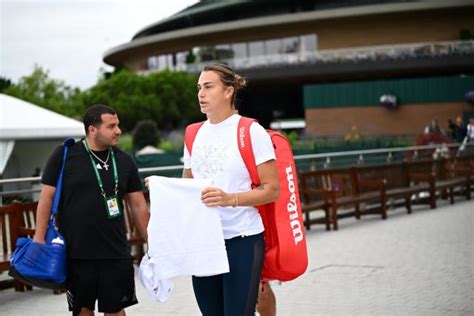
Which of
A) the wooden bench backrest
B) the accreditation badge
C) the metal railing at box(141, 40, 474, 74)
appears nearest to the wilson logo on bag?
the accreditation badge

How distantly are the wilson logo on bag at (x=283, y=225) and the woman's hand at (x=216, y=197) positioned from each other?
29 cm

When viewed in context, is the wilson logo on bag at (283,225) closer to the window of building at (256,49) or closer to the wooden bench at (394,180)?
Result: the wooden bench at (394,180)

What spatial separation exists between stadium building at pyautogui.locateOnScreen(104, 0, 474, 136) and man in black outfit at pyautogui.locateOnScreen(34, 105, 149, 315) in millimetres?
46075

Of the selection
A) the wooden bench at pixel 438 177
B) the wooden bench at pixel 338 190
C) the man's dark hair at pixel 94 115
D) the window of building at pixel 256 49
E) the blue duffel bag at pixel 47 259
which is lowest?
the wooden bench at pixel 438 177

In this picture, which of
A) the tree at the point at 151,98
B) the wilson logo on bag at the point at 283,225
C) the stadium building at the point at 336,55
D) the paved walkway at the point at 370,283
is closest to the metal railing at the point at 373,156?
the paved walkway at the point at 370,283

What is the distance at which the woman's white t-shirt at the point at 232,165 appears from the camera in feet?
14.3

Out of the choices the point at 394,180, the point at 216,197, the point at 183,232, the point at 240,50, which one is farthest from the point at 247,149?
the point at 240,50

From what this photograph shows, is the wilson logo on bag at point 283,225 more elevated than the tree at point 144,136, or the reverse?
the wilson logo on bag at point 283,225

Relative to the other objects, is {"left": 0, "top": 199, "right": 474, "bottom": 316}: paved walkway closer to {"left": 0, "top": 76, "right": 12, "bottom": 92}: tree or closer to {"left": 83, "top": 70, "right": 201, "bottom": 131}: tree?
{"left": 83, "top": 70, "right": 201, "bottom": 131}: tree

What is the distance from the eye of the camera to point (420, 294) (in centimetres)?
831

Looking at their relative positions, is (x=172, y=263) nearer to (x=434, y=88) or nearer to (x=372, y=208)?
(x=372, y=208)

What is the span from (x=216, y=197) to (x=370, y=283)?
5.31 metres

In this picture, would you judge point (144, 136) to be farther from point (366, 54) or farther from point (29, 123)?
point (29, 123)

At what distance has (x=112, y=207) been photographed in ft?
18.0
